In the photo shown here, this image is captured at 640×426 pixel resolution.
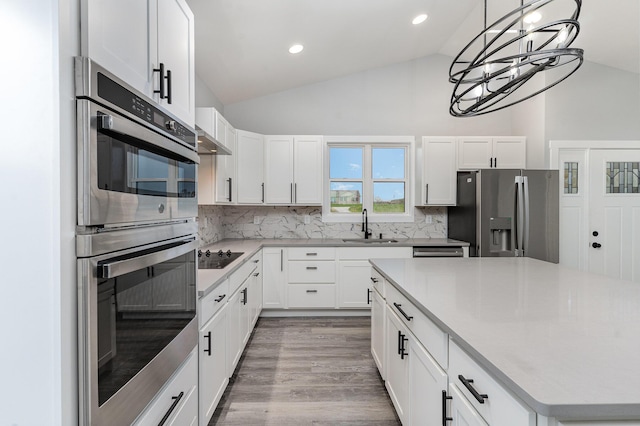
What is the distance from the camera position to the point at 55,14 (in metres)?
0.70

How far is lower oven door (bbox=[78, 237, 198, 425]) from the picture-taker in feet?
2.53

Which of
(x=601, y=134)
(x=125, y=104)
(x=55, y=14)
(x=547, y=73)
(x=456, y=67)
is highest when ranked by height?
(x=456, y=67)

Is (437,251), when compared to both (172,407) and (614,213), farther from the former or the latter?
(172,407)

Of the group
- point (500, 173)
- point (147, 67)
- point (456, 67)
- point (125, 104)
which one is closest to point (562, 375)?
point (125, 104)

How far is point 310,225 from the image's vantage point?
14.6 ft

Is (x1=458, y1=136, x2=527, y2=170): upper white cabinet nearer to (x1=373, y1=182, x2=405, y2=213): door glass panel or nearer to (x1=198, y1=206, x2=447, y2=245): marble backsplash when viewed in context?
(x1=198, y1=206, x2=447, y2=245): marble backsplash

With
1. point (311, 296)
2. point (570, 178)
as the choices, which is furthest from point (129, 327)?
point (570, 178)

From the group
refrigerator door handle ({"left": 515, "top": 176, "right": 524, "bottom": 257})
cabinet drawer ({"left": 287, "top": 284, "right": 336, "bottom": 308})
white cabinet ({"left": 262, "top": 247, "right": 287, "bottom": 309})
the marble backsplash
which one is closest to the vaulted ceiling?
the marble backsplash

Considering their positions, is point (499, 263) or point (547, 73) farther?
point (547, 73)

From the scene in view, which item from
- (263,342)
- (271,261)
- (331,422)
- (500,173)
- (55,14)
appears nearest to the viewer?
(55,14)

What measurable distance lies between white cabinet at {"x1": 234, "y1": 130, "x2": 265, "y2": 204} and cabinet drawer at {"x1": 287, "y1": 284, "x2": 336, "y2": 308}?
117cm

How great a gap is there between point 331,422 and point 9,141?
2073mm

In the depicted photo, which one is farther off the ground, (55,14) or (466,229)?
(55,14)

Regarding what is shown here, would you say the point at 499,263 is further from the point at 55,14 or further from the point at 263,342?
the point at 55,14
